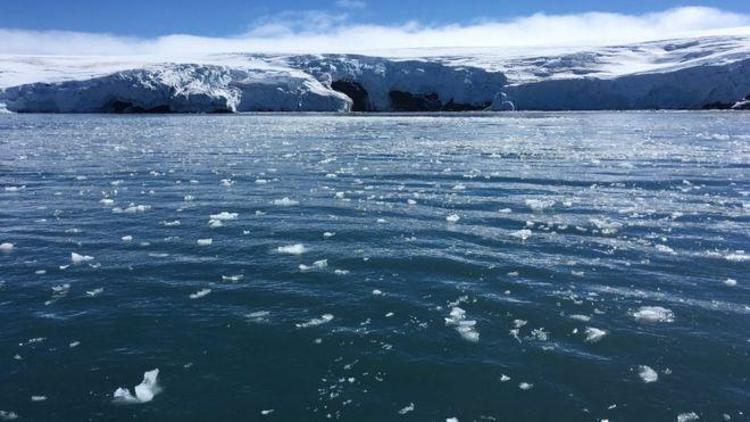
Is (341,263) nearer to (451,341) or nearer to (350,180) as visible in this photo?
(451,341)

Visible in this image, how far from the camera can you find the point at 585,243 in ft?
38.6

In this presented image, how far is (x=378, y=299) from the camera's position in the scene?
903cm

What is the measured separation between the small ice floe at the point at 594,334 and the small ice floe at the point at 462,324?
133 centimetres

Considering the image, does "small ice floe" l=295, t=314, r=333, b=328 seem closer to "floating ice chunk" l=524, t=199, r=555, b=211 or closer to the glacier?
"floating ice chunk" l=524, t=199, r=555, b=211

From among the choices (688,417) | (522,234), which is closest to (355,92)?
(522,234)

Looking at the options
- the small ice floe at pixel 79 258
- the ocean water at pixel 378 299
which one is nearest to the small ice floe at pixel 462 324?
the ocean water at pixel 378 299

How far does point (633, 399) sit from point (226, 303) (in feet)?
17.5

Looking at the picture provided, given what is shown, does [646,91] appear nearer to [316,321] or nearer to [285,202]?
[285,202]

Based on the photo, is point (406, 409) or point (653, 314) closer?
point (406, 409)

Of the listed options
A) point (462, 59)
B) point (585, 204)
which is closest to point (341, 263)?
point (585, 204)

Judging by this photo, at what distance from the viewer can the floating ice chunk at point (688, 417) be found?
19.7 feet

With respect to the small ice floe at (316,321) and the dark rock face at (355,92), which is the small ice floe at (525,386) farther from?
the dark rock face at (355,92)

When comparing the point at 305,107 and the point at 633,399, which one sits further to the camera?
the point at 305,107

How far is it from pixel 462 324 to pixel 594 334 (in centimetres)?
159
